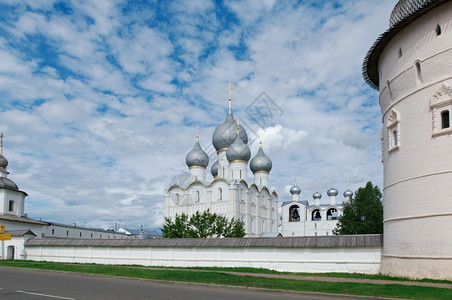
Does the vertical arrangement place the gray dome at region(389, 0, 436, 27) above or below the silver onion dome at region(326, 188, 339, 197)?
above

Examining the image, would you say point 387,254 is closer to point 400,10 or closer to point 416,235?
point 416,235

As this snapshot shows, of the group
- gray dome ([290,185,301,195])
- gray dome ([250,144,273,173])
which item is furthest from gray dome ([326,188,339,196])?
gray dome ([250,144,273,173])

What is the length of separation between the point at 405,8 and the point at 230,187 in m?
34.8

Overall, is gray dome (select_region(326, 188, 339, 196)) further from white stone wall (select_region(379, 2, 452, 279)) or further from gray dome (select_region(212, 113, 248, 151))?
white stone wall (select_region(379, 2, 452, 279))

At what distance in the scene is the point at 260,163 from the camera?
56125 mm

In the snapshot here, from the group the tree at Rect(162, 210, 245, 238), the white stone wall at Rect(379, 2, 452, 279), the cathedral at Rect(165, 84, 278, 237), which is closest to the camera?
the white stone wall at Rect(379, 2, 452, 279)

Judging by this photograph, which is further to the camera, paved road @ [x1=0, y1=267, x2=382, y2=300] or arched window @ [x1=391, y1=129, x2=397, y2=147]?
arched window @ [x1=391, y1=129, x2=397, y2=147]

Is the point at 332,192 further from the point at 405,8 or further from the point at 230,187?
the point at 405,8

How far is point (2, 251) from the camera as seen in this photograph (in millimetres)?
27797

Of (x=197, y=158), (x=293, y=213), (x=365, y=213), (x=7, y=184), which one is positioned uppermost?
(x=197, y=158)

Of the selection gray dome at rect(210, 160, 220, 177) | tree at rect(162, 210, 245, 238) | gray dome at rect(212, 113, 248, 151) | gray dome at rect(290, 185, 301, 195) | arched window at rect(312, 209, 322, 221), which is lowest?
tree at rect(162, 210, 245, 238)

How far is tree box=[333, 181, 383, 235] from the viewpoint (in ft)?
122

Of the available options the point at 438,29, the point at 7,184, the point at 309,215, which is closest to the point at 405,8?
the point at 438,29

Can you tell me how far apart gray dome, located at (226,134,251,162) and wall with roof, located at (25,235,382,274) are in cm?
2875
